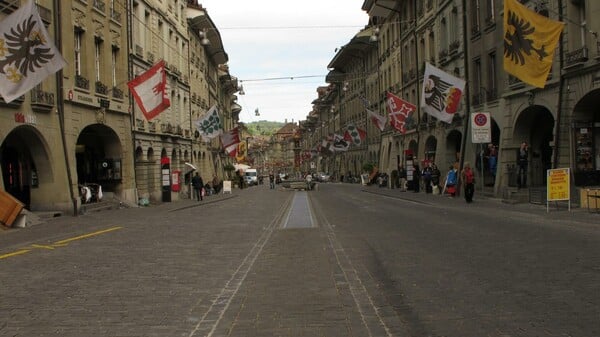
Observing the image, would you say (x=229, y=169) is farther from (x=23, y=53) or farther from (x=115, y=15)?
(x=23, y=53)

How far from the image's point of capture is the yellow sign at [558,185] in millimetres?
18938

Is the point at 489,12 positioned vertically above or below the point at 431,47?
below

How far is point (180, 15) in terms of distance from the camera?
162 ft

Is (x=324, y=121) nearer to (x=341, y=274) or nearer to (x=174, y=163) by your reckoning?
(x=174, y=163)

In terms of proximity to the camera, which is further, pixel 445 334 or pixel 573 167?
pixel 573 167

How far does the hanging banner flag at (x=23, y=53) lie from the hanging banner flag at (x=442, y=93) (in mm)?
17074

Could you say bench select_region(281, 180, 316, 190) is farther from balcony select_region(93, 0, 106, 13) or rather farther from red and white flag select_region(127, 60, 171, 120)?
red and white flag select_region(127, 60, 171, 120)

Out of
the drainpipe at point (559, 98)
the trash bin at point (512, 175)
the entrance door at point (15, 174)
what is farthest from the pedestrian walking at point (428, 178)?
the entrance door at point (15, 174)

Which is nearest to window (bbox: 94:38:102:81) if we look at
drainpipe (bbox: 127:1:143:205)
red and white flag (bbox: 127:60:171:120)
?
drainpipe (bbox: 127:1:143:205)

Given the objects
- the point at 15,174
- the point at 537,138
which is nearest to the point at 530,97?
the point at 537,138

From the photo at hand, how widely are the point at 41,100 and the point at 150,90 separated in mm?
4320

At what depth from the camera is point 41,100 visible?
2294 centimetres

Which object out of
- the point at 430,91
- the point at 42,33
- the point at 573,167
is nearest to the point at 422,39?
the point at 430,91

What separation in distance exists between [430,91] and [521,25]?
990cm
